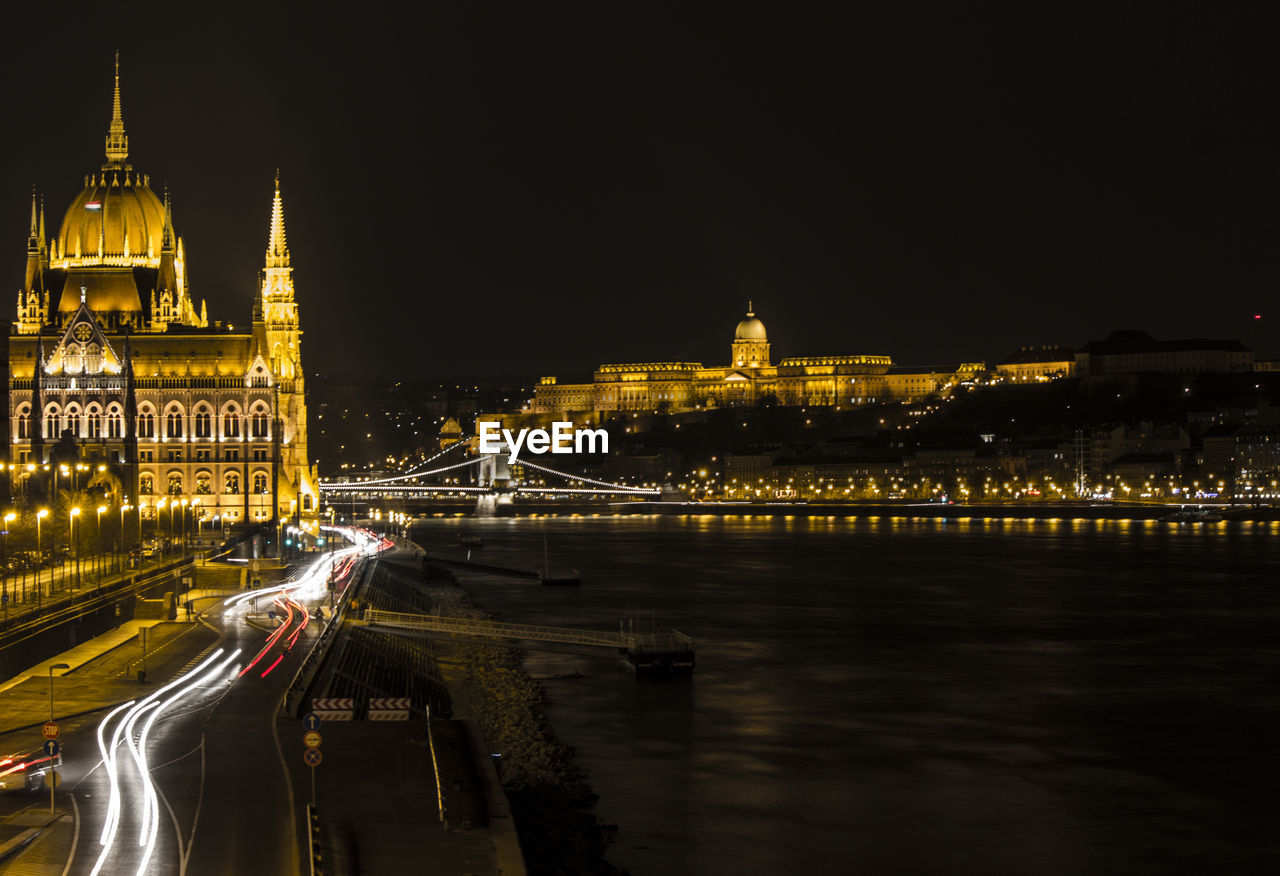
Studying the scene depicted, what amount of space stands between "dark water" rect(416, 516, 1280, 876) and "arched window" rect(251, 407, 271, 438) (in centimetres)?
910

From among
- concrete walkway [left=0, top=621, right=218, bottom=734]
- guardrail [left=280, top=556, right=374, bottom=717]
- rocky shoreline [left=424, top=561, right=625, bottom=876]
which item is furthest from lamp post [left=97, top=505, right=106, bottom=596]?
rocky shoreline [left=424, top=561, right=625, bottom=876]

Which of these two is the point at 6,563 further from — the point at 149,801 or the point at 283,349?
the point at 283,349

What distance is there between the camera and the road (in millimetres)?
17359

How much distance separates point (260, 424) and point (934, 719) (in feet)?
117

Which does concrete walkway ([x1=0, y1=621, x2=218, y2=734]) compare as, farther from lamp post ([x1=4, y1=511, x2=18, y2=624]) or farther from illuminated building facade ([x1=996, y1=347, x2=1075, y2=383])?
illuminated building facade ([x1=996, y1=347, x2=1075, y2=383])

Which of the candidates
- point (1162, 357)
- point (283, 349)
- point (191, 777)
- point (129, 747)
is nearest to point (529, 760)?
point (129, 747)

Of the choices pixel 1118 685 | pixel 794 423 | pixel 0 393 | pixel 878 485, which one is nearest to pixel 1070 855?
pixel 1118 685

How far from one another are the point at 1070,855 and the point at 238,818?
10.7 meters

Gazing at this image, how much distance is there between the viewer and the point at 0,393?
190 feet

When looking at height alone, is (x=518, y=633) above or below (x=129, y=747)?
below

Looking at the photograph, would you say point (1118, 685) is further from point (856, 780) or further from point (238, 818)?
point (238, 818)
